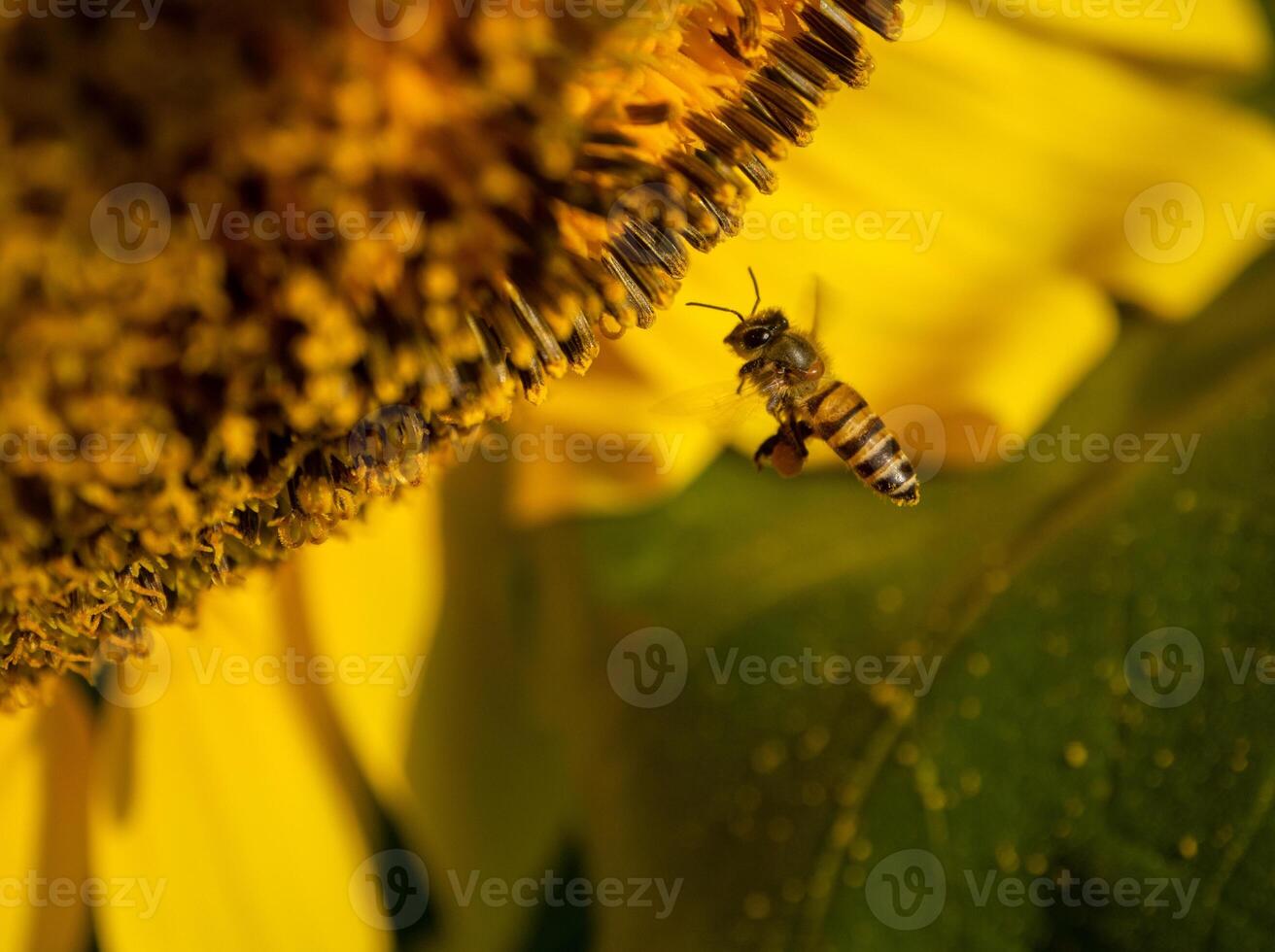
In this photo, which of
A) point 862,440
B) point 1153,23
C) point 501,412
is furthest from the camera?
point 1153,23

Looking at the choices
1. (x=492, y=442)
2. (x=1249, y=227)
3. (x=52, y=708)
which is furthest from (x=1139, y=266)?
(x=52, y=708)

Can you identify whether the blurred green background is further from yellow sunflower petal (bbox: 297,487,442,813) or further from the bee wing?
the bee wing

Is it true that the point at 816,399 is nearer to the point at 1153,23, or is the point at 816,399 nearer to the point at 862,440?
the point at 862,440

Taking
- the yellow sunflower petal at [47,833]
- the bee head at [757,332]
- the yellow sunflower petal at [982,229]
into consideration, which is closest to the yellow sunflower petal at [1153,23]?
the yellow sunflower petal at [982,229]

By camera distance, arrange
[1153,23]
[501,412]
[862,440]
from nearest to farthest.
→ 1. [501,412]
2. [862,440]
3. [1153,23]

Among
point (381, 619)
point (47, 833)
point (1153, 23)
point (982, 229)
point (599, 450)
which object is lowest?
point (47, 833)

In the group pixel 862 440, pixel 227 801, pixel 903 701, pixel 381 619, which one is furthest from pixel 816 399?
pixel 227 801
